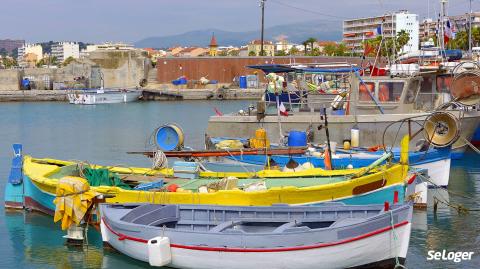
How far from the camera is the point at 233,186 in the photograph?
604 inches

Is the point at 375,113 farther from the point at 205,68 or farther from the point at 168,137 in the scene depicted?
the point at 205,68

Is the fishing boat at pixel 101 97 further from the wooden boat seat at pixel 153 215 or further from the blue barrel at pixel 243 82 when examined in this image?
the wooden boat seat at pixel 153 215

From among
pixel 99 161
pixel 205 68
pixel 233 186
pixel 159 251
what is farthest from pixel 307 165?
pixel 205 68

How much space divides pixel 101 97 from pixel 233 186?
61.1 metres

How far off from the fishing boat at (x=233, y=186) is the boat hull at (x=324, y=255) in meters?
2.28

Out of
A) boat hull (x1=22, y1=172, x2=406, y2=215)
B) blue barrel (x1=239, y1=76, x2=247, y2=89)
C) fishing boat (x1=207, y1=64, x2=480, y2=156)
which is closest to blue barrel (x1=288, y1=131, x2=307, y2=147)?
fishing boat (x1=207, y1=64, x2=480, y2=156)

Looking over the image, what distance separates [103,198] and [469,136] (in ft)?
45.7

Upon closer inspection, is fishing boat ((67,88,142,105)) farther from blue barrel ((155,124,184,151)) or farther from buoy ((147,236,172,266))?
buoy ((147,236,172,266))

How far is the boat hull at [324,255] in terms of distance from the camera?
11.5 m

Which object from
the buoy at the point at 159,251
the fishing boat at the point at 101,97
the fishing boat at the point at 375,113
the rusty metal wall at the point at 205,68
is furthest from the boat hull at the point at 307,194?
the rusty metal wall at the point at 205,68

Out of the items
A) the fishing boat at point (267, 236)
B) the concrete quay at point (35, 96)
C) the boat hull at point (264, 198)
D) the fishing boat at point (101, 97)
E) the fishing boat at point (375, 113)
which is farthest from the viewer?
the concrete quay at point (35, 96)

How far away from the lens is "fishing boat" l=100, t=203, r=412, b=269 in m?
11.5

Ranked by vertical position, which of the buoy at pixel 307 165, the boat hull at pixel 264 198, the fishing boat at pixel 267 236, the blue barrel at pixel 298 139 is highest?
the blue barrel at pixel 298 139

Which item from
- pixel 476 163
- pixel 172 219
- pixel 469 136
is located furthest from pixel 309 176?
pixel 476 163
